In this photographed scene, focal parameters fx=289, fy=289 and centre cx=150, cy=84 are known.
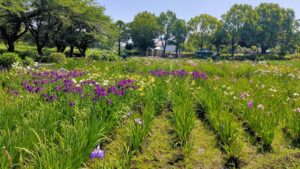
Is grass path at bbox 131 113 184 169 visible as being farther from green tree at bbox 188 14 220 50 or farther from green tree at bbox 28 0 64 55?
green tree at bbox 188 14 220 50

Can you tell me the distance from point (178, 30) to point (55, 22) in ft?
123

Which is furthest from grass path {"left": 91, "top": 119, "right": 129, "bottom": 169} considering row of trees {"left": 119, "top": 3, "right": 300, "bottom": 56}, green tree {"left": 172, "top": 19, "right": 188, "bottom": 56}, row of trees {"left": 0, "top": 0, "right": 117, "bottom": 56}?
green tree {"left": 172, "top": 19, "right": 188, "bottom": 56}

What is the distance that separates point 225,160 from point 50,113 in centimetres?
235

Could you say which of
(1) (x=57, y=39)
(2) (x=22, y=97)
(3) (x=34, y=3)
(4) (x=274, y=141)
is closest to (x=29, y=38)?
(1) (x=57, y=39)

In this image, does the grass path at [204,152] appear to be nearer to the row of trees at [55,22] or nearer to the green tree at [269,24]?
the row of trees at [55,22]

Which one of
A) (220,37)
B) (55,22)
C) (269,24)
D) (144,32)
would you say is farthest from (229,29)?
(55,22)

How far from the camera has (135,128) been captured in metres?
3.76

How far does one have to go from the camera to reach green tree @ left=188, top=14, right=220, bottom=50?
207ft

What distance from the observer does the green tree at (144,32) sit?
199 feet

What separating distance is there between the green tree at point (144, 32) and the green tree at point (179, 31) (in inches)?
183

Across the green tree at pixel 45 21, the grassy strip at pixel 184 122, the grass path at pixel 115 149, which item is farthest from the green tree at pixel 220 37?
the grass path at pixel 115 149

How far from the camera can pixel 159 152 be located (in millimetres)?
3879

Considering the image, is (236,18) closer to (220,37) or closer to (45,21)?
(220,37)

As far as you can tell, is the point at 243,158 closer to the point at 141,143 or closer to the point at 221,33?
the point at 141,143
